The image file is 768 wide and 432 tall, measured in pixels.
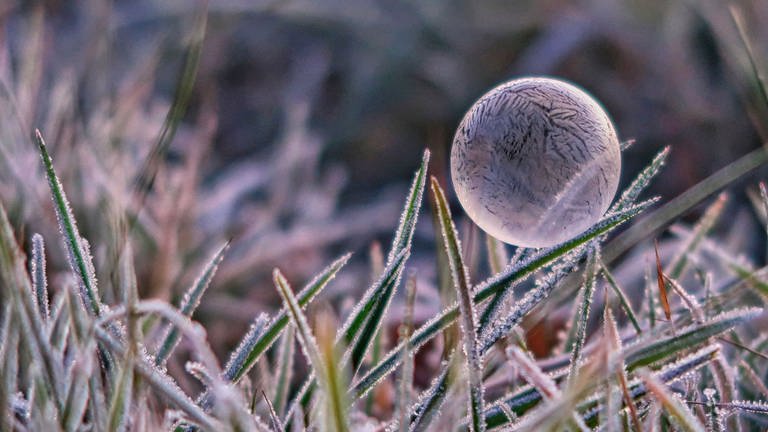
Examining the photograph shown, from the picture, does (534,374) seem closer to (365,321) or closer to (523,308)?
(523,308)

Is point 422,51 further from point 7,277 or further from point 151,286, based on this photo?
point 7,277

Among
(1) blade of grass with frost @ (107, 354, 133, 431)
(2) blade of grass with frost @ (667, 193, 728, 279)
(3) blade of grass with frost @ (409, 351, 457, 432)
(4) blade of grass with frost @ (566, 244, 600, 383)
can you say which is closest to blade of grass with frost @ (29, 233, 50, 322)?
(1) blade of grass with frost @ (107, 354, 133, 431)

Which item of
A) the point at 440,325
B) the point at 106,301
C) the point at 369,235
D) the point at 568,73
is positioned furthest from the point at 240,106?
the point at 440,325

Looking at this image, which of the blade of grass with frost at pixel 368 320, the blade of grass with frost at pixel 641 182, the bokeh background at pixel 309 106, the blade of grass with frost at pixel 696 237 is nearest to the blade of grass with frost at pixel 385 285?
the blade of grass with frost at pixel 368 320

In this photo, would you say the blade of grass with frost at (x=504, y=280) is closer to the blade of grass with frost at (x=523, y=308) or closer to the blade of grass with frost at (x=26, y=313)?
the blade of grass with frost at (x=523, y=308)

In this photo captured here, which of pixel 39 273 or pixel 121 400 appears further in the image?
pixel 39 273

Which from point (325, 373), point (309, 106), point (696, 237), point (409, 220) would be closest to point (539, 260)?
point (409, 220)
